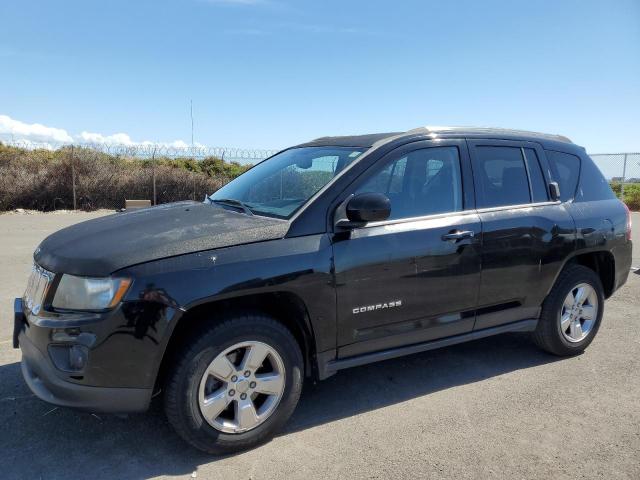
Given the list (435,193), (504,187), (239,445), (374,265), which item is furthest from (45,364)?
(504,187)

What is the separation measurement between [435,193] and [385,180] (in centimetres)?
45

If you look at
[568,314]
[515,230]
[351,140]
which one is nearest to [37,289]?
[351,140]

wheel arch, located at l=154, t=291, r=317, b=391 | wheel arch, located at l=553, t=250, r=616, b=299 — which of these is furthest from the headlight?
wheel arch, located at l=553, t=250, r=616, b=299

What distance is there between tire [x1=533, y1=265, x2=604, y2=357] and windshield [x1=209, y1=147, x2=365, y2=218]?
86.5 inches

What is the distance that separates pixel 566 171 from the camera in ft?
15.2

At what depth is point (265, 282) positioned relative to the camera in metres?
2.98

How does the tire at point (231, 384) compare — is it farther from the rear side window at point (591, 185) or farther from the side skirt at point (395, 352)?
the rear side window at point (591, 185)

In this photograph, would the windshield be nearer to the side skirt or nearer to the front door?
the front door

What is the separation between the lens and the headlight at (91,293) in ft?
8.82

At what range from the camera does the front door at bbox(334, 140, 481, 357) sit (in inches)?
130

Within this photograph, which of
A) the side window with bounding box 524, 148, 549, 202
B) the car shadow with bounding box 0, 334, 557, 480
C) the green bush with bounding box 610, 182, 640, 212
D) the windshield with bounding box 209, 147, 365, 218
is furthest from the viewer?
the green bush with bounding box 610, 182, 640, 212

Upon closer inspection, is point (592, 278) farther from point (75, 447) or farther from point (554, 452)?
point (75, 447)

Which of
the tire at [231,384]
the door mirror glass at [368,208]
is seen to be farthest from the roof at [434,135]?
the tire at [231,384]

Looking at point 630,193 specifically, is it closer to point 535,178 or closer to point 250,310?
point 535,178
